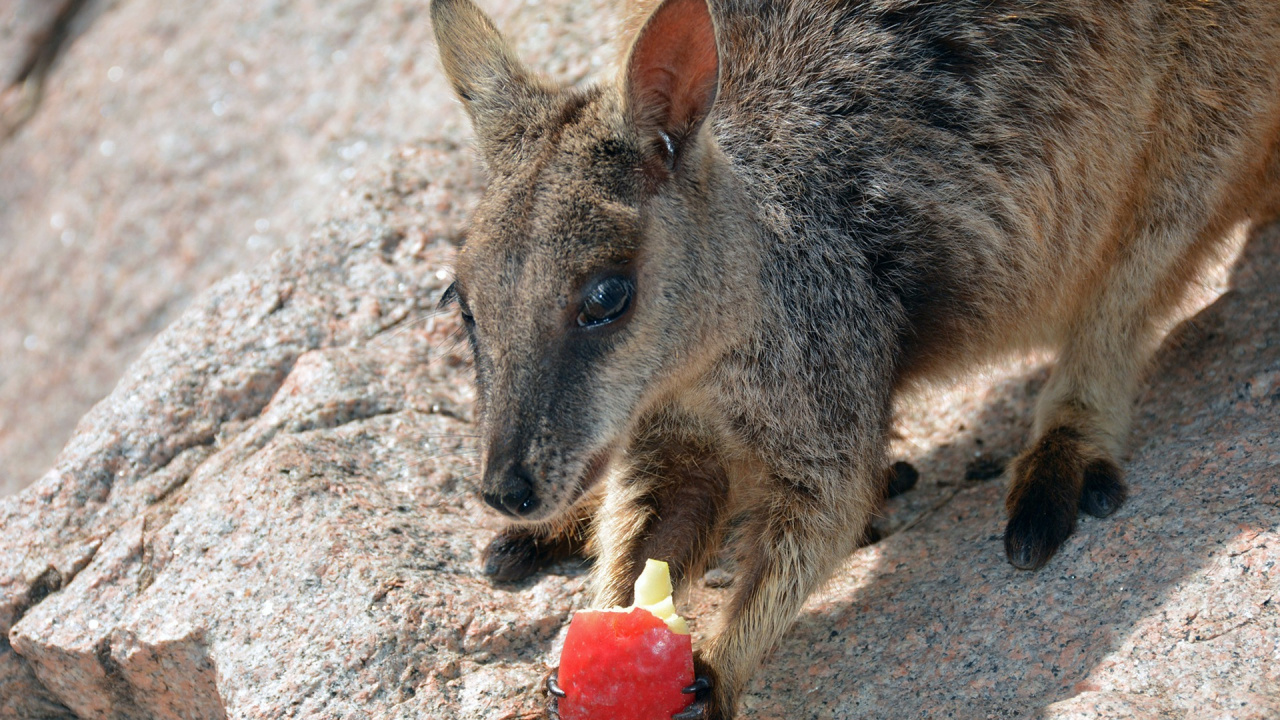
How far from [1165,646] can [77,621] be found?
12.5ft

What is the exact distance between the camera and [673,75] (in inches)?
142

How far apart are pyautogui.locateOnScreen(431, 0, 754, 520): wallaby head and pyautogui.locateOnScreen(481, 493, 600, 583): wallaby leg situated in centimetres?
89

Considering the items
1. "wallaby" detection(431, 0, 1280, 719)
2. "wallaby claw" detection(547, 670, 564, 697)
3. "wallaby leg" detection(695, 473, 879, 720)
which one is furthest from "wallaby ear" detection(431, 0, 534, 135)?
"wallaby claw" detection(547, 670, 564, 697)

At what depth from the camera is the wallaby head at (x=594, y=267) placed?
136 inches

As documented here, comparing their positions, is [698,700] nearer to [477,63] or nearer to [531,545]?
[531,545]

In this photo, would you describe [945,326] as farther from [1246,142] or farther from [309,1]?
[309,1]

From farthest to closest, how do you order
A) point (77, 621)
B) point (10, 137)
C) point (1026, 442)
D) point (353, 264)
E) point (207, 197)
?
point (10, 137), point (207, 197), point (353, 264), point (1026, 442), point (77, 621)

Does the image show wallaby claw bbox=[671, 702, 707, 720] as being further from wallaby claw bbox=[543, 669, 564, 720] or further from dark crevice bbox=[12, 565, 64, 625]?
dark crevice bbox=[12, 565, 64, 625]

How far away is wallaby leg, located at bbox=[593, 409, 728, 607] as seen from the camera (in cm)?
418

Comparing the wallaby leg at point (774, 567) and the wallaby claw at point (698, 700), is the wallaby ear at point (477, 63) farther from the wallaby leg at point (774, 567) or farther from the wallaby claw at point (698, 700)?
the wallaby claw at point (698, 700)

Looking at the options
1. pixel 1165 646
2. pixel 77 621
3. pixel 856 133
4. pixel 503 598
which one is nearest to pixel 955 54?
pixel 856 133

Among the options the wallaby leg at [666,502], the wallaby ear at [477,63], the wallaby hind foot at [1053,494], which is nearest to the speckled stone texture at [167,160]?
the wallaby ear at [477,63]

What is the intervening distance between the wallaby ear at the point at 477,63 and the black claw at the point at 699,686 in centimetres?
195

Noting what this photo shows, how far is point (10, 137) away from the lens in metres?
9.84
